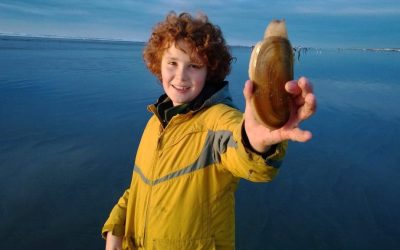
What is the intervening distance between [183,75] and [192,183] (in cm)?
74

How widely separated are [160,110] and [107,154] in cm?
448

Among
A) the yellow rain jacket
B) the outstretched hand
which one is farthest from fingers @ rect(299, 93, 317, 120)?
the yellow rain jacket

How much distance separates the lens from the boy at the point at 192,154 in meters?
1.71

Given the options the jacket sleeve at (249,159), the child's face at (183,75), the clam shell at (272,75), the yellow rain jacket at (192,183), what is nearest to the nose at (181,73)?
the child's face at (183,75)

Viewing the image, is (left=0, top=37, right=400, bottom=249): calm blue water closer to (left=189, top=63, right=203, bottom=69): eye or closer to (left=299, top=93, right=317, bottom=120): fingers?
(left=189, top=63, right=203, bottom=69): eye

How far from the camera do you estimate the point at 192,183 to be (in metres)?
2.13

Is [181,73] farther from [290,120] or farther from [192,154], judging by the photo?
→ [290,120]

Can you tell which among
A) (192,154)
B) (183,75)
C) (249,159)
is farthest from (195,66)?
(249,159)

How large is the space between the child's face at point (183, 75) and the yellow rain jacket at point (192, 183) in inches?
7.8

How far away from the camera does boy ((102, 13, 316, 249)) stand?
1.71 metres

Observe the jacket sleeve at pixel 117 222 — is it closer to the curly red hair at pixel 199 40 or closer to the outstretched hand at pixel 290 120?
the curly red hair at pixel 199 40

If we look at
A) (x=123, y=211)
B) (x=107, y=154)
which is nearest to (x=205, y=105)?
(x=123, y=211)

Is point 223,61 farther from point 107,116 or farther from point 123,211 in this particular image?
point 107,116

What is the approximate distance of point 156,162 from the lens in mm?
2322
